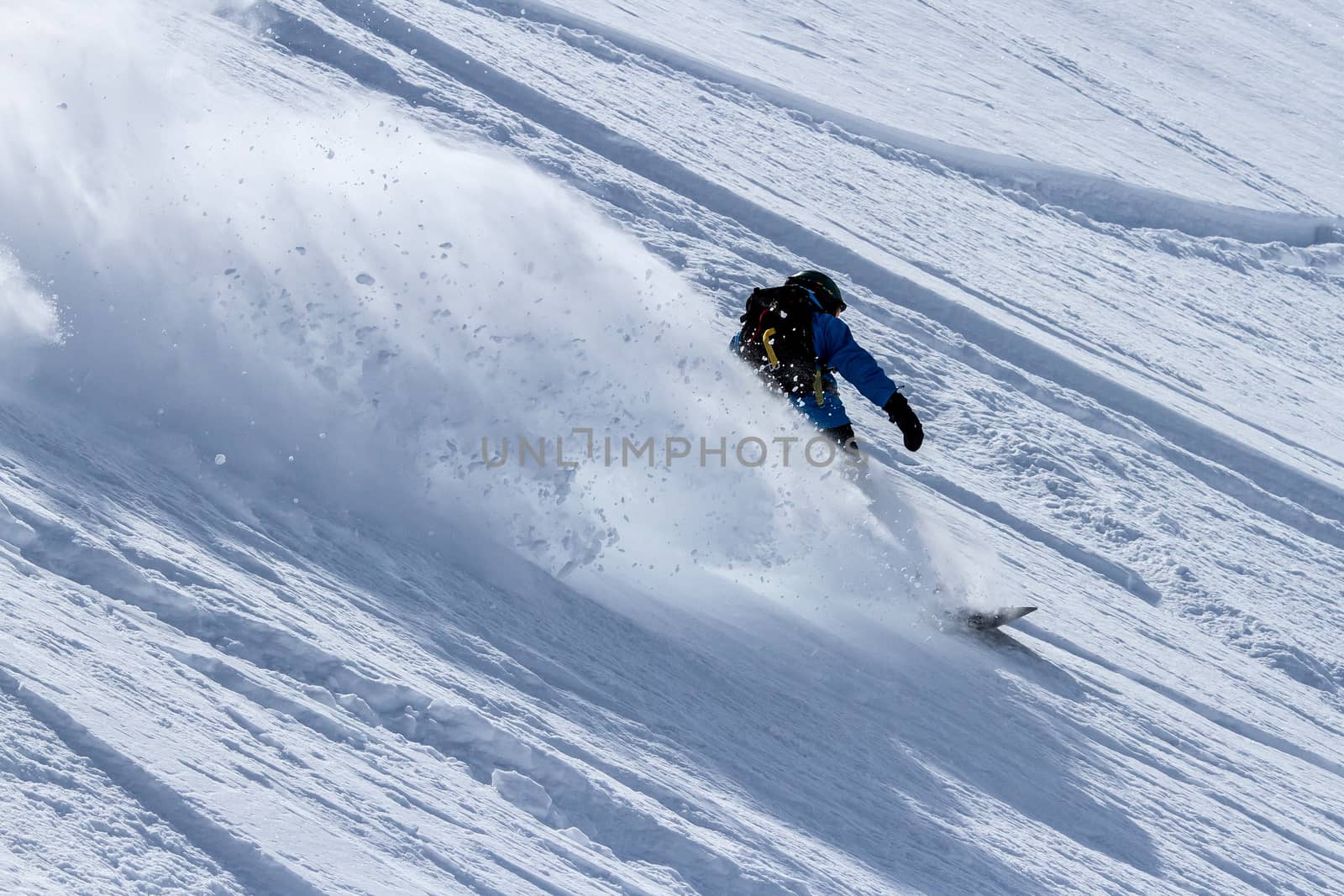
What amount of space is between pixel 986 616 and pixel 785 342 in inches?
64.6

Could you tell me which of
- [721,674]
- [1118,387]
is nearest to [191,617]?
[721,674]

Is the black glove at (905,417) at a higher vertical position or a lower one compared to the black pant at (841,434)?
higher

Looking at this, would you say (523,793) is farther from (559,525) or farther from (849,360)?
(849,360)

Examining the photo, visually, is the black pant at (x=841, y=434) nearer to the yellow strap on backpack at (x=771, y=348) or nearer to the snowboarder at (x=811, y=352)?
the snowboarder at (x=811, y=352)

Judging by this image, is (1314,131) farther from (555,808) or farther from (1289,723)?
(555,808)

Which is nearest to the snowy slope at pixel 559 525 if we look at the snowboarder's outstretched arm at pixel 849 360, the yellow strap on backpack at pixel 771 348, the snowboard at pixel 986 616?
the snowboard at pixel 986 616

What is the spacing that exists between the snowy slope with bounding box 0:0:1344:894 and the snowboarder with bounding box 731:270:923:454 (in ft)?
0.65

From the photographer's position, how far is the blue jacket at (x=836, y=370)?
6227 millimetres

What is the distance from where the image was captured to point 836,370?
6.28 m

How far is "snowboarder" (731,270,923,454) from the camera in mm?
6219

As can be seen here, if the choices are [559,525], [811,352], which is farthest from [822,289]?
[559,525]

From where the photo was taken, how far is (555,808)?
11.5 feet

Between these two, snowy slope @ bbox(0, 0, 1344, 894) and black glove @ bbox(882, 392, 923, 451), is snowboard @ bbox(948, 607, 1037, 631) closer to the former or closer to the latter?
snowy slope @ bbox(0, 0, 1344, 894)

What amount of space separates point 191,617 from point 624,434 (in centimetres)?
252
